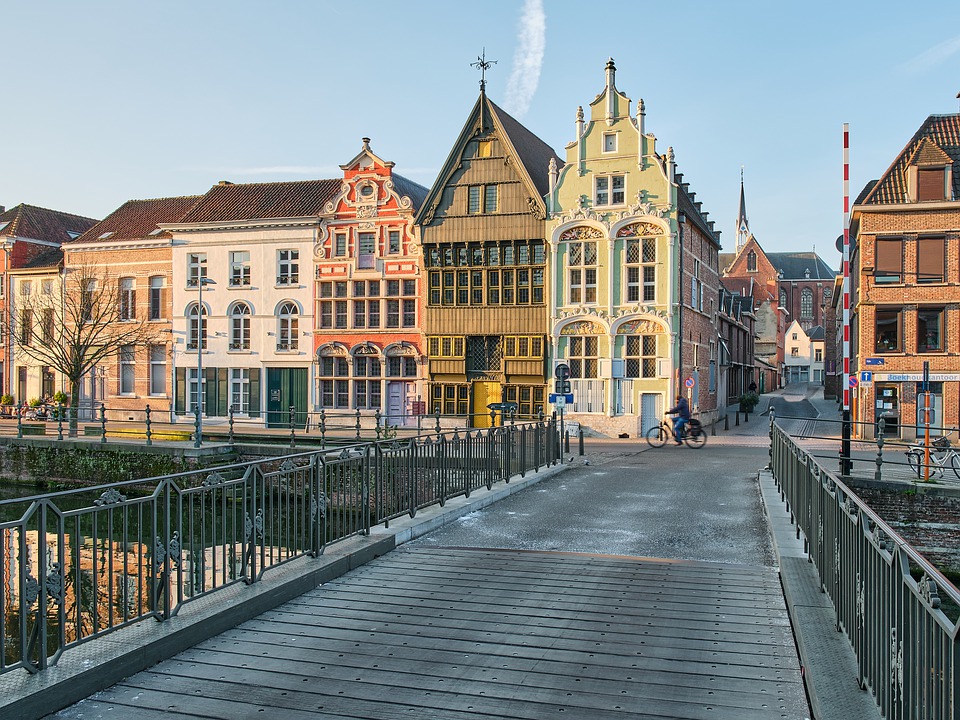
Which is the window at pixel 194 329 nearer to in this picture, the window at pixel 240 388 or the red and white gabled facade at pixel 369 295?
the window at pixel 240 388

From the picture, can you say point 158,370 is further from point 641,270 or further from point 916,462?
point 916,462

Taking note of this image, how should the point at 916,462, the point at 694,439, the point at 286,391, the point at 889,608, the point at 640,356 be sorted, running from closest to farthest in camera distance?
the point at 889,608 → the point at 916,462 → the point at 694,439 → the point at 640,356 → the point at 286,391

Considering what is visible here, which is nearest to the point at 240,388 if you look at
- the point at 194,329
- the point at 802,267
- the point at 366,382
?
the point at 194,329

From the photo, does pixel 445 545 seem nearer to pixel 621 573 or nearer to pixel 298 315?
pixel 621 573

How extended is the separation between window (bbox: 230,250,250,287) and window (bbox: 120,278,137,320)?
19.0 ft

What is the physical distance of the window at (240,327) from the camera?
39594mm

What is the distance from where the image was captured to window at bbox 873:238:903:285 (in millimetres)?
31656

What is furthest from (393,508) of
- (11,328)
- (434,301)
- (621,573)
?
(11,328)

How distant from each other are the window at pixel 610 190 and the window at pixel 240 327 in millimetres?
17264

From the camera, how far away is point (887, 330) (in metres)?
32.2

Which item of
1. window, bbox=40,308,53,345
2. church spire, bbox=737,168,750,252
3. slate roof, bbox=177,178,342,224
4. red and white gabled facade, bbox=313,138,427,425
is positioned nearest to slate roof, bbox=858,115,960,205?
red and white gabled facade, bbox=313,138,427,425

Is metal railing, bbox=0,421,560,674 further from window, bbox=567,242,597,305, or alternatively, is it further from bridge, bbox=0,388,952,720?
window, bbox=567,242,597,305

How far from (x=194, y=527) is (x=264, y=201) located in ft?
118

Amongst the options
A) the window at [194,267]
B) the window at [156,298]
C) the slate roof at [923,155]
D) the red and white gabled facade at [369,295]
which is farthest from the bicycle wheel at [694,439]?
the window at [156,298]
